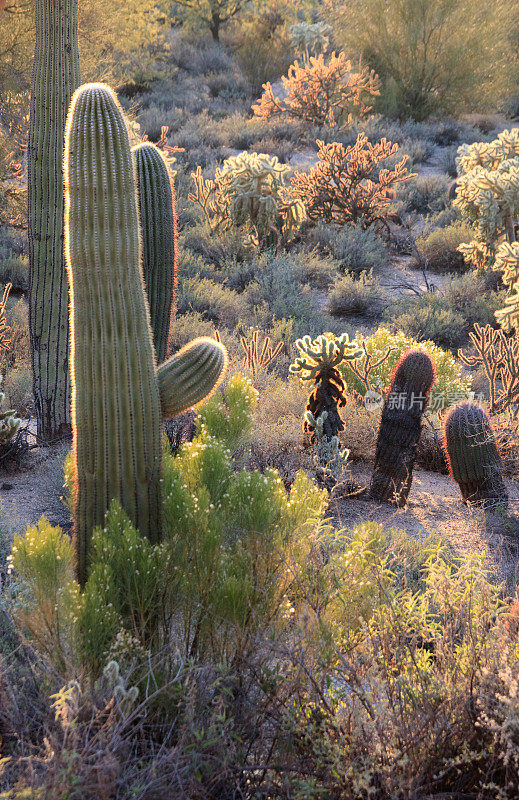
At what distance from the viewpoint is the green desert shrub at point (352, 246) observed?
1108 cm

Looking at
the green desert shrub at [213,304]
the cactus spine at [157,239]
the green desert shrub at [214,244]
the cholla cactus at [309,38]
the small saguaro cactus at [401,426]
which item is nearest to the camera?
the cactus spine at [157,239]

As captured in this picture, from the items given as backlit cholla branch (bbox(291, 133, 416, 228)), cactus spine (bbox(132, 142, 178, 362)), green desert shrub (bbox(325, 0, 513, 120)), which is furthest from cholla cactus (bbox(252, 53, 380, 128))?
cactus spine (bbox(132, 142, 178, 362))

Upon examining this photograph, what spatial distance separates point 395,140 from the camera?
57.9 ft

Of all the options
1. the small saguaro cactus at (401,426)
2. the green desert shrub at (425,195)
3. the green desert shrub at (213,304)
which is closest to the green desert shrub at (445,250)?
the green desert shrub at (425,195)

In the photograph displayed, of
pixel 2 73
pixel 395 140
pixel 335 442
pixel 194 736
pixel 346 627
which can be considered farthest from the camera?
pixel 395 140

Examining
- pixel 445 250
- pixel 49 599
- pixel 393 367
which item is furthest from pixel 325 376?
pixel 445 250

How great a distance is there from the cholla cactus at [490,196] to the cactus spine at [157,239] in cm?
542

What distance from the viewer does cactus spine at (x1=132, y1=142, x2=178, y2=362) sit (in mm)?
4484

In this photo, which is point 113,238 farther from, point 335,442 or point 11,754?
point 335,442

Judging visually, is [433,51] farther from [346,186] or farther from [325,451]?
[325,451]

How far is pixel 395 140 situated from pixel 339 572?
16.8 m

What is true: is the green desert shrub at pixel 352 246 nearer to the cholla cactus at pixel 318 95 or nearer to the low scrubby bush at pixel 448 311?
the low scrubby bush at pixel 448 311

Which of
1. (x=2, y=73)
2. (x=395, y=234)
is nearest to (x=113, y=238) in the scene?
(x=2, y=73)

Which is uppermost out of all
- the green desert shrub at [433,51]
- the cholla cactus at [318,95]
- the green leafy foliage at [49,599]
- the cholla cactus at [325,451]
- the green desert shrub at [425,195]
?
the green desert shrub at [433,51]
